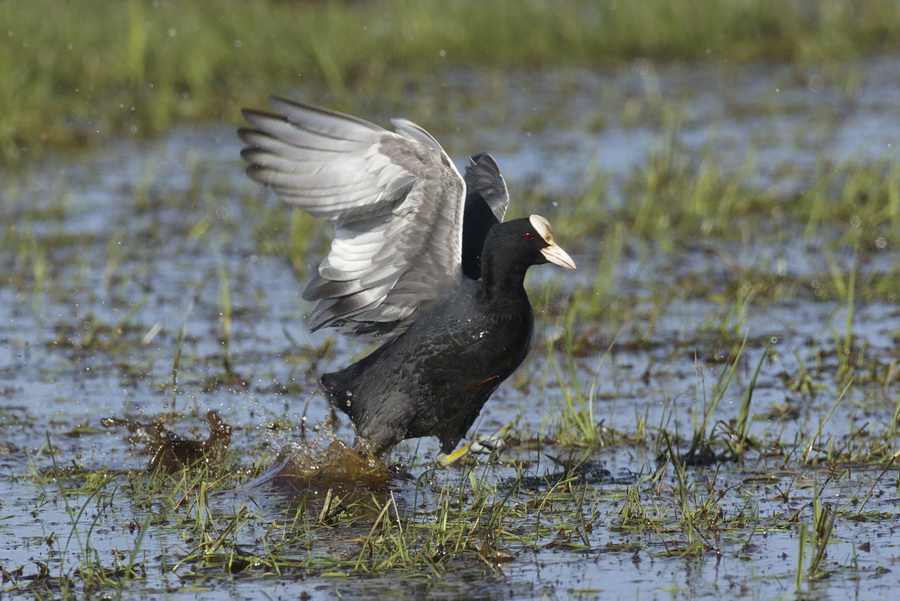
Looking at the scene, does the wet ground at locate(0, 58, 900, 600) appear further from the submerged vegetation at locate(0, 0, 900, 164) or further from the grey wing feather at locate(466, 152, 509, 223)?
the submerged vegetation at locate(0, 0, 900, 164)

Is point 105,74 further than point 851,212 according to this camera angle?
Yes

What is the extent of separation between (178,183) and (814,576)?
6968mm

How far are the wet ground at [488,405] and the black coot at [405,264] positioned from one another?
0.26m

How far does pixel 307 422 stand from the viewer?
5.55 meters

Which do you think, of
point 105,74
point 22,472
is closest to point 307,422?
A: point 22,472

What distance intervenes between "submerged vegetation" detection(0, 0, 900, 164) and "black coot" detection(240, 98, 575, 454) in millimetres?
5809

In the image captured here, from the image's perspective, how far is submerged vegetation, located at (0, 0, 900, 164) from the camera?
11.2 meters

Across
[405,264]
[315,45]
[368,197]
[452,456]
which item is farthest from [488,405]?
[315,45]

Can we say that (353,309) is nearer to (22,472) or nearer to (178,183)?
(22,472)

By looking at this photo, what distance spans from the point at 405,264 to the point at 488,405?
1.09 metres

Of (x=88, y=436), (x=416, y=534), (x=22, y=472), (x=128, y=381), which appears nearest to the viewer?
(x=416, y=534)

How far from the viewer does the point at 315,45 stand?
1230 cm

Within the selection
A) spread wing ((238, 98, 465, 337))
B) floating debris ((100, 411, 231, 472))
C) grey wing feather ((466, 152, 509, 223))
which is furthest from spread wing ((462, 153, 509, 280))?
floating debris ((100, 411, 231, 472))

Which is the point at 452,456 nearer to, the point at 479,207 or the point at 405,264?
the point at 405,264
